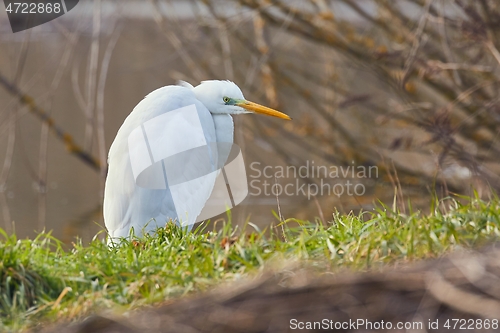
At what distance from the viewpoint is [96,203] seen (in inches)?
395

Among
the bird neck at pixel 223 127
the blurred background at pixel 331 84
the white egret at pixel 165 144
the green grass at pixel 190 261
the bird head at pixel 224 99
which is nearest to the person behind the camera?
the green grass at pixel 190 261

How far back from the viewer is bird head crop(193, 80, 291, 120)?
5.06 meters

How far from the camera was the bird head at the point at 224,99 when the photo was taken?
5.06 meters

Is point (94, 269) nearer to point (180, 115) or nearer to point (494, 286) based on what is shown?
point (494, 286)

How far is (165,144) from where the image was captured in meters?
4.72

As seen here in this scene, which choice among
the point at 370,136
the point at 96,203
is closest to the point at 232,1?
the point at 370,136

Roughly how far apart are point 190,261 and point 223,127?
2.58m

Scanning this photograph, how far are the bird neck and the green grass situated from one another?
222cm
